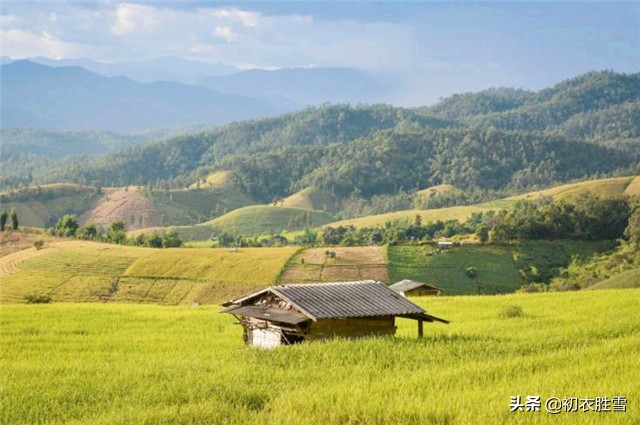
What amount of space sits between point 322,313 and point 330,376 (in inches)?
248

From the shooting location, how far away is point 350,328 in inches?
1047

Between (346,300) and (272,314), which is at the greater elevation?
(346,300)

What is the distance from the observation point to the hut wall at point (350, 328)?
85.3 feet

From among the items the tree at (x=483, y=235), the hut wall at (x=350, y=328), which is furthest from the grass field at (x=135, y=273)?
the hut wall at (x=350, y=328)

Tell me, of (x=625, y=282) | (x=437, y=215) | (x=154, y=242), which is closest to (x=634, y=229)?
(x=625, y=282)

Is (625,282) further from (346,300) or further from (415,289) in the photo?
(346,300)

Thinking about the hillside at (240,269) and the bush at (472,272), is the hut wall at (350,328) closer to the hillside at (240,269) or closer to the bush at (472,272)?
the hillside at (240,269)

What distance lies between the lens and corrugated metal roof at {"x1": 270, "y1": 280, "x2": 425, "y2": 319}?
83.8ft

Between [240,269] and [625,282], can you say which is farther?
[240,269]

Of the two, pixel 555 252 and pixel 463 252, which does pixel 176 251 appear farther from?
pixel 555 252

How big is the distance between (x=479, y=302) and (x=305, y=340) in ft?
68.9

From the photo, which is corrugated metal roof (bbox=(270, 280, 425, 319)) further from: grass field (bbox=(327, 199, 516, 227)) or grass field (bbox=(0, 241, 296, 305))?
grass field (bbox=(327, 199, 516, 227))

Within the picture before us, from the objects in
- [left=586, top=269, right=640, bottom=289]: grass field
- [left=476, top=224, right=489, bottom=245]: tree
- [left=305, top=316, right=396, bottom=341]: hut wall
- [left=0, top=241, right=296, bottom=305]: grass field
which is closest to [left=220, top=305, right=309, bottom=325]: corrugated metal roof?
[left=305, top=316, right=396, bottom=341]: hut wall

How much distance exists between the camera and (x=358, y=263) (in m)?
98.1
